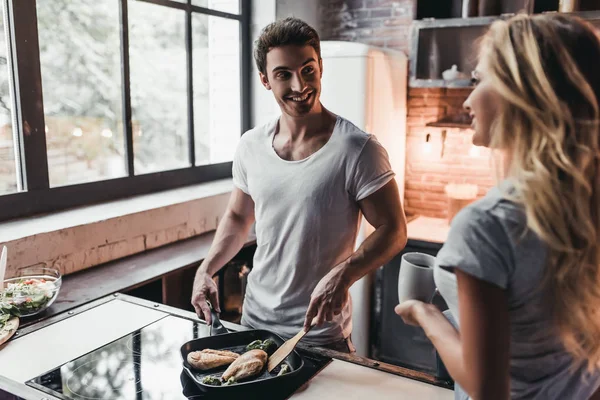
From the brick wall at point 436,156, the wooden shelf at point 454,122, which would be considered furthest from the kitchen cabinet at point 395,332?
the wooden shelf at point 454,122

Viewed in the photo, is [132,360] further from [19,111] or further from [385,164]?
[19,111]

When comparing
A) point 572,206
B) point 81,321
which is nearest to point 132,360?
point 81,321

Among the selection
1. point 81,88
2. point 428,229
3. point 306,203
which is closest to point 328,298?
point 306,203

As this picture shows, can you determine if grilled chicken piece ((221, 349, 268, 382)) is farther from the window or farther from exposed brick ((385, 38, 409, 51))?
exposed brick ((385, 38, 409, 51))

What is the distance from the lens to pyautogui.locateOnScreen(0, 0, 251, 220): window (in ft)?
7.64

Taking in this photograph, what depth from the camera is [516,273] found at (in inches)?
32.2

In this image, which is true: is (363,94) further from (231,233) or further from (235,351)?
(235,351)

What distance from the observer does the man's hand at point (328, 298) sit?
56.4 inches

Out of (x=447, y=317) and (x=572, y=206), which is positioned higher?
(x=572, y=206)

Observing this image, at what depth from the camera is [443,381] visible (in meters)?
1.29

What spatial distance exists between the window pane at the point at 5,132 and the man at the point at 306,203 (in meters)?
1.13

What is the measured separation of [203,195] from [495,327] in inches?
92.2

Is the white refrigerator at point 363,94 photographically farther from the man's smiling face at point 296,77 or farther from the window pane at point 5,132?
the window pane at point 5,132

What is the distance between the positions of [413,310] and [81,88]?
2.17 meters
